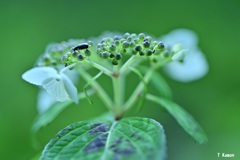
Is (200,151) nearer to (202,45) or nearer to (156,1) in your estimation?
(202,45)

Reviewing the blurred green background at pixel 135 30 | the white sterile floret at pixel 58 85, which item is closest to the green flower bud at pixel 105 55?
the white sterile floret at pixel 58 85

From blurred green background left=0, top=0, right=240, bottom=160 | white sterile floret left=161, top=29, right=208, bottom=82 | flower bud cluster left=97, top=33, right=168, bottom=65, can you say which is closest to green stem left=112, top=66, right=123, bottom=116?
flower bud cluster left=97, top=33, right=168, bottom=65

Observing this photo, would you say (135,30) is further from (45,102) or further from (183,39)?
Answer: (45,102)

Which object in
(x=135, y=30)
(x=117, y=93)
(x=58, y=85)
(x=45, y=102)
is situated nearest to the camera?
(x=58, y=85)

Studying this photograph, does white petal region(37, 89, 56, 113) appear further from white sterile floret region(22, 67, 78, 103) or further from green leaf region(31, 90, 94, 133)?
white sterile floret region(22, 67, 78, 103)

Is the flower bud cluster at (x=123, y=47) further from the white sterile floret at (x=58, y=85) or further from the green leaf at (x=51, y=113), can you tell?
the green leaf at (x=51, y=113)

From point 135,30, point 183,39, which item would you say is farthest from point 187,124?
point 135,30
